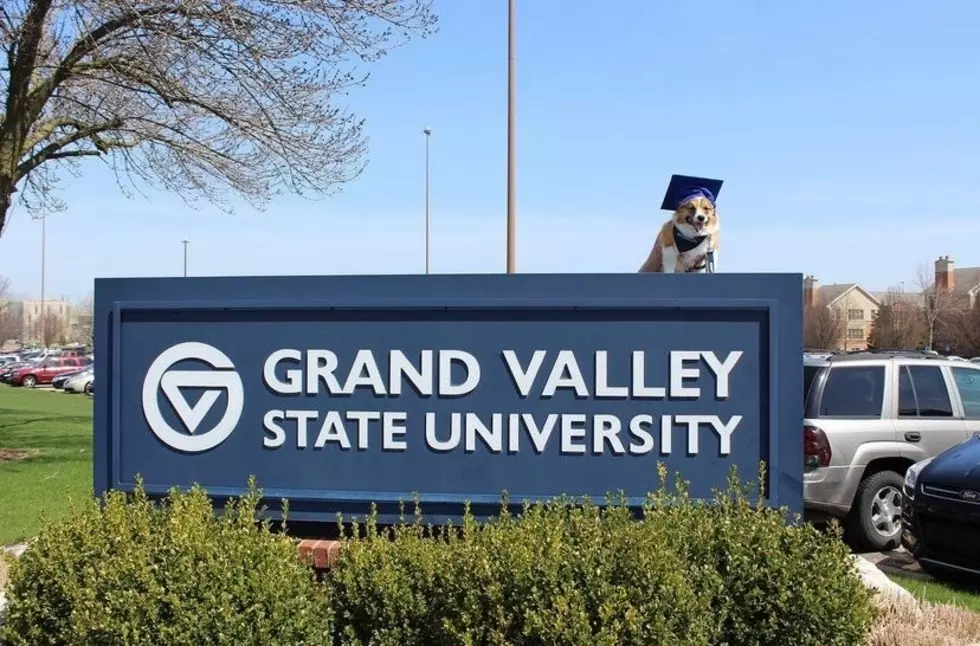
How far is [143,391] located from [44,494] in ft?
21.6

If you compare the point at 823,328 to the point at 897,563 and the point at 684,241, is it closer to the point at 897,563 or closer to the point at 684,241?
the point at 897,563

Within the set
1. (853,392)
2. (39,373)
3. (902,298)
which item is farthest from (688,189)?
(902,298)

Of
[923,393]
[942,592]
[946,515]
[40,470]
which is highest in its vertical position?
[923,393]

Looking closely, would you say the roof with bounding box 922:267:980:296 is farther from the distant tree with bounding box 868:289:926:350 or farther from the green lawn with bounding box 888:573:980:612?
the green lawn with bounding box 888:573:980:612

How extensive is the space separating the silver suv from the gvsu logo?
523 cm

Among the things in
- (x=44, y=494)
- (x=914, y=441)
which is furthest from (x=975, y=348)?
(x=44, y=494)

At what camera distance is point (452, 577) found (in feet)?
10.0

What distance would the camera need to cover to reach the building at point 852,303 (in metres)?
81.1

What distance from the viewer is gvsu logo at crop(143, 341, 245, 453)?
162 inches

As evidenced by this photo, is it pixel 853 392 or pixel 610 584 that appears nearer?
pixel 610 584

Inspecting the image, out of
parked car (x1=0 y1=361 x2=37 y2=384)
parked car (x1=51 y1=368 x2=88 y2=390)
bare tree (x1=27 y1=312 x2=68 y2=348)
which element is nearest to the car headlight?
parked car (x1=51 y1=368 x2=88 y2=390)

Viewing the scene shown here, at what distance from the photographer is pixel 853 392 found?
7.82 metres

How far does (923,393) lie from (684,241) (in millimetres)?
3705

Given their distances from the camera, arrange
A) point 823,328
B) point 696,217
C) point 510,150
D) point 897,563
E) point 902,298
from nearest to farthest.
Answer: point 696,217
point 897,563
point 510,150
point 823,328
point 902,298
